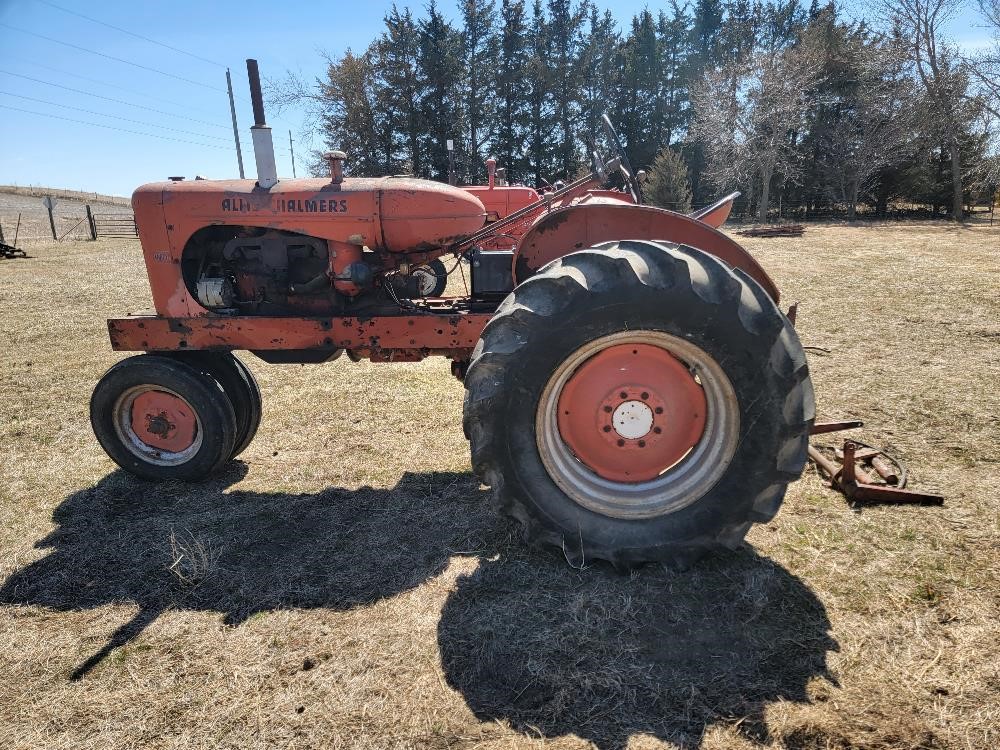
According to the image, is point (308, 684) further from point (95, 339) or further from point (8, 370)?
point (95, 339)

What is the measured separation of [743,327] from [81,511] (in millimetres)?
3494

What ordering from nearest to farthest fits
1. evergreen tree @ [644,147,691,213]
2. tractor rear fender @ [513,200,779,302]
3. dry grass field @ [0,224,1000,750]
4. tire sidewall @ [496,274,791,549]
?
1. dry grass field @ [0,224,1000,750]
2. tire sidewall @ [496,274,791,549]
3. tractor rear fender @ [513,200,779,302]
4. evergreen tree @ [644,147,691,213]

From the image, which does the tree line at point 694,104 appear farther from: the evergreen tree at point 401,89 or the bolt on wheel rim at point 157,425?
the bolt on wheel rim at point 157,425

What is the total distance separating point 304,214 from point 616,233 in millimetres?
1666

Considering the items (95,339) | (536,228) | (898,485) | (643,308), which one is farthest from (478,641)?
(95,339)

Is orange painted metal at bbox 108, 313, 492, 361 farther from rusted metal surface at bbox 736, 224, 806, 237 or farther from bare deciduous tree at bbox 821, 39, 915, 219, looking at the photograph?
bare deciduous tree at bbox 821, 39, 915, 219

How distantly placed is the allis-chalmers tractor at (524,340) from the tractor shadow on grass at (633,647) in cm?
18

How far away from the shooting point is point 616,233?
9.80 feet

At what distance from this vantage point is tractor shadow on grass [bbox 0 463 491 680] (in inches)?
99.6

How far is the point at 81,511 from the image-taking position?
3.30 m

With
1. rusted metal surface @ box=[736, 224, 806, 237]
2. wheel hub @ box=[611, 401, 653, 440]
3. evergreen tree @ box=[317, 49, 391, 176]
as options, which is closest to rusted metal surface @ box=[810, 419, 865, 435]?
wheel hub @ box=[611, 401, 653, 440]

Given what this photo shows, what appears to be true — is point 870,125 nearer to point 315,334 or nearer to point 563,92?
point 563,92

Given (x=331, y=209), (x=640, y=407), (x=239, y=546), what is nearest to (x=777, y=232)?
(x=331, y=209)

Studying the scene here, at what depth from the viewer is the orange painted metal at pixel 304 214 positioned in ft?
10.7
